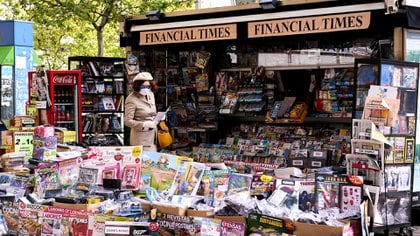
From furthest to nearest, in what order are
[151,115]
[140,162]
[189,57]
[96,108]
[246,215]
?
1. [96,108]
2. [189,57]
3. [151,115]
4. [140,162]
5. [246,215]

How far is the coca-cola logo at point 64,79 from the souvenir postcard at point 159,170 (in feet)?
19.7

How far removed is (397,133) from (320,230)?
2943 mm

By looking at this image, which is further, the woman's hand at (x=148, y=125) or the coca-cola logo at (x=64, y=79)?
the coca-cola logo at (x=64, y=79)

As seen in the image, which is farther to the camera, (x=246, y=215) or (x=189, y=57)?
(x=189, y=57)

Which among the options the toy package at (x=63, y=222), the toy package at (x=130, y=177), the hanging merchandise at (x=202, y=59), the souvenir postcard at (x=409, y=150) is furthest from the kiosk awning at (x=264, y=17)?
the toy package at (x=63, y=222)

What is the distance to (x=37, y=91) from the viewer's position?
37.0 feet

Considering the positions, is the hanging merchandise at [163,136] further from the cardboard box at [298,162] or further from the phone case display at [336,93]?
the phone case display at [336,93]

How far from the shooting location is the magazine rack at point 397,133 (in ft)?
22.0

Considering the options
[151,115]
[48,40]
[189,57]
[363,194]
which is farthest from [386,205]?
[48,40]

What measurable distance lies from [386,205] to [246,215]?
280 centimetres

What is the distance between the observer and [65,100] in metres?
11.6

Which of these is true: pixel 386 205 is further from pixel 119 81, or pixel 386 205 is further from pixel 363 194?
pixel 119 81

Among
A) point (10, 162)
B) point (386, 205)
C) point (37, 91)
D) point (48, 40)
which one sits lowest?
point (386, 205)

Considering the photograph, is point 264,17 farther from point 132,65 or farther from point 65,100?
point 65,100
